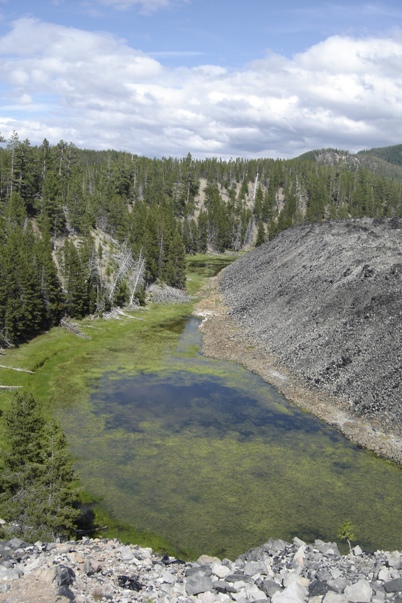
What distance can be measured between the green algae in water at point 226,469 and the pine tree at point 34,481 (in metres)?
7.26

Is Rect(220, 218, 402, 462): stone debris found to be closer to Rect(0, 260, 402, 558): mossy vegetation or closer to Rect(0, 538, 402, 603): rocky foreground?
Rect(0, 260, 402, 558): mossy vegetation

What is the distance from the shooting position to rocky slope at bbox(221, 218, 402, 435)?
159ft

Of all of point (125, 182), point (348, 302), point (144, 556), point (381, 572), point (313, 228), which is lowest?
point (144, 556)

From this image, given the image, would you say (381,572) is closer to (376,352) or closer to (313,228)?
(376,352)

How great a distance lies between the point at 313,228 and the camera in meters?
112

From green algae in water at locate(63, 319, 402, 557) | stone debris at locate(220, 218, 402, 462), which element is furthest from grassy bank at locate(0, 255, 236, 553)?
stone debris at locate(220, 218, 402, 462)

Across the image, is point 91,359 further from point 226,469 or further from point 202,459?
point 226,469

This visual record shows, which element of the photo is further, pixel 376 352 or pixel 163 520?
pixel 376 352

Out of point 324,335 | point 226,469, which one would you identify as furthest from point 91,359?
point 226,469

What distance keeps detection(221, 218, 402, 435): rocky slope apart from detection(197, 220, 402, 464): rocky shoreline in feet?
0.45

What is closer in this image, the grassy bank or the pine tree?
the pine tree

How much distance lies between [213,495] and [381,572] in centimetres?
1532

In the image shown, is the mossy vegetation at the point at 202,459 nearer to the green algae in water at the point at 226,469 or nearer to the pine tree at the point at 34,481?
the green algae in water at the point at 226,469

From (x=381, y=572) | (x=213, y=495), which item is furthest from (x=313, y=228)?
(x=381, y=572)
